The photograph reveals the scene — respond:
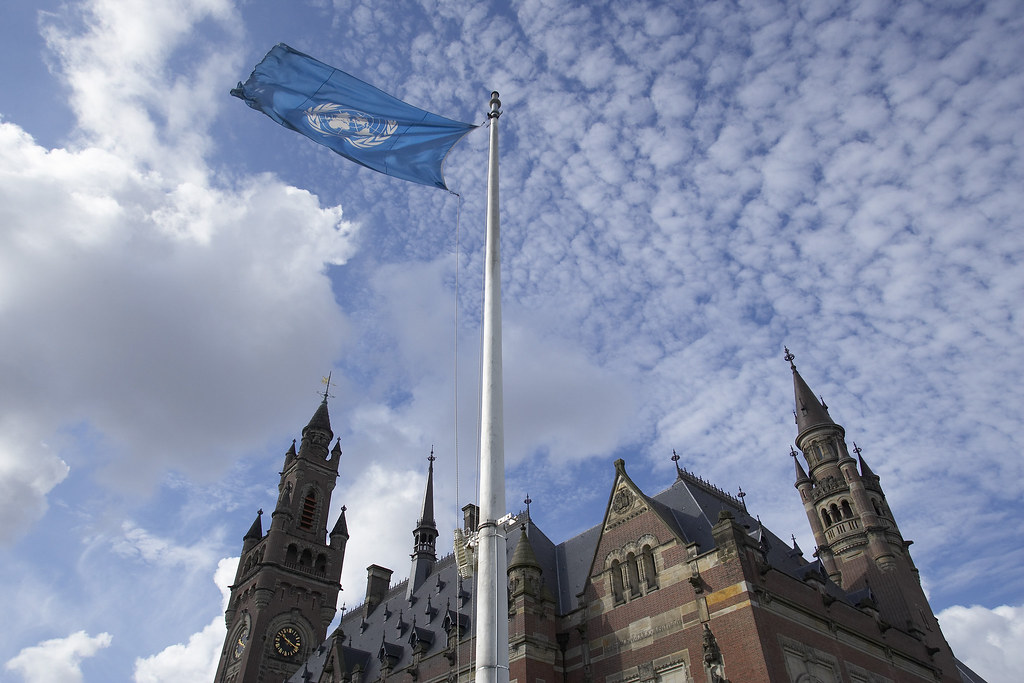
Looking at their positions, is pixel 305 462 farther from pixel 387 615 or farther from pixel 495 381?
pixel 495 381

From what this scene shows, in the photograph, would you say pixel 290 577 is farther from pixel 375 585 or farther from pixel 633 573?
pixel 633 573

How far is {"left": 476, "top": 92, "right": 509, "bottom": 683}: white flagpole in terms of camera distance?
11391 mm

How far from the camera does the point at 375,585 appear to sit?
200ft

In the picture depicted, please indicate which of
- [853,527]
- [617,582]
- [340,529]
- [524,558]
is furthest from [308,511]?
[853,527]

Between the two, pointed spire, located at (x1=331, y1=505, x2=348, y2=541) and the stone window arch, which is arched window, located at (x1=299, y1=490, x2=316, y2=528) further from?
the stone window arch

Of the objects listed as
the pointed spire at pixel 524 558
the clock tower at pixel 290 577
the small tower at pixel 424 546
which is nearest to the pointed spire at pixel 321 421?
the clock tower at pixel 290 577

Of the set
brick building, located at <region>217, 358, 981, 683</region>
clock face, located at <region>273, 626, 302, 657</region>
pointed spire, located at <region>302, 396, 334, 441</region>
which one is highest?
pointed spire, located at <region>302, 396, 334, 441</region>

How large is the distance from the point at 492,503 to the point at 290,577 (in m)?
57.2

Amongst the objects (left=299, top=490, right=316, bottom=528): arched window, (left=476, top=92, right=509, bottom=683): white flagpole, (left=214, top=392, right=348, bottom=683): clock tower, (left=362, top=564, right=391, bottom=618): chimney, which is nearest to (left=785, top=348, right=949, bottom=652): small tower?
(left=476, top=92, right=509, bottom=683): white flagpole

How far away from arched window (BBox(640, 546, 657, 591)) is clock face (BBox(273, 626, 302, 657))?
133 ft

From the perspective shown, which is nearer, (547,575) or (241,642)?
(547,575)

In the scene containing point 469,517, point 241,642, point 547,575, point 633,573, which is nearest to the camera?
point 633,573

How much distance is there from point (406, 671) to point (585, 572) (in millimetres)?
11434

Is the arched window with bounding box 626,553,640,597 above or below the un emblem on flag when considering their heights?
below
